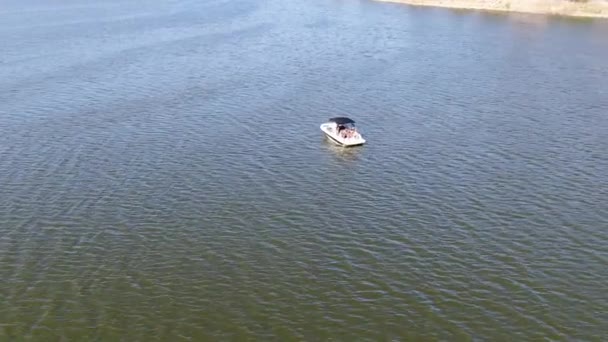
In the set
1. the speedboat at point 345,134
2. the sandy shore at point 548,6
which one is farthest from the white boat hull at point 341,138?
the sandy shore at point 548,6

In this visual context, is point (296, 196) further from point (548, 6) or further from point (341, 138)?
point (548, 6)

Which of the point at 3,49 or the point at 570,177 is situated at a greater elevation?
the point at 3,49

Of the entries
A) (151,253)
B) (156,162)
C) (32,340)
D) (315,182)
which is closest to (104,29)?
(156,162)

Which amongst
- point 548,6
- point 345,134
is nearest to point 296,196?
point 345,134

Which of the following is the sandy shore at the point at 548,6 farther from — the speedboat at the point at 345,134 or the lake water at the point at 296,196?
the speedboat at the point at 345,134

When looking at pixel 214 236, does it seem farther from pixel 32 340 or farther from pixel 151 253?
pixel 32 340

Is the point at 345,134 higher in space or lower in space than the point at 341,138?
higher
